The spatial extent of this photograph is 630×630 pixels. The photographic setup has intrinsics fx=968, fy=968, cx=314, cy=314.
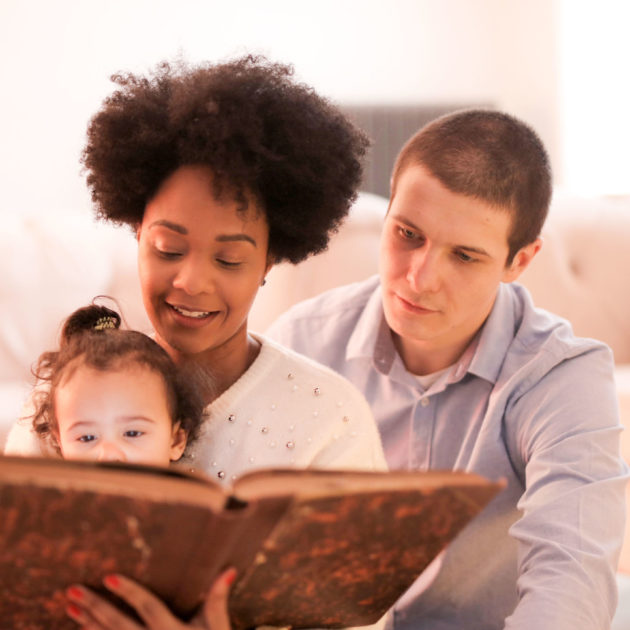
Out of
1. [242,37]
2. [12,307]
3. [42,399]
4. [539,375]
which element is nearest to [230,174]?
[42,399]

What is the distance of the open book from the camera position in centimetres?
80

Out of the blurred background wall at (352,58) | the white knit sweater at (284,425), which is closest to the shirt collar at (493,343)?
the white knit sweater at (284,425)

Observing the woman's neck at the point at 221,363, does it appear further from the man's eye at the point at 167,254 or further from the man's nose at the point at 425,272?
the man's nose at the point at 425,272

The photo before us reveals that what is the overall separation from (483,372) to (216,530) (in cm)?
98

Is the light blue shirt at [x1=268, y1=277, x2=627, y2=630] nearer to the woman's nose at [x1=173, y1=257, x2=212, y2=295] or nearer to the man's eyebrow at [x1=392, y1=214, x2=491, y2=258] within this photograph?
the man's eyebrow at [x1=392, y1=214, x2=491, y2=258]

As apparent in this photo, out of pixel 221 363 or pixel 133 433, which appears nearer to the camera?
pixel 133 433

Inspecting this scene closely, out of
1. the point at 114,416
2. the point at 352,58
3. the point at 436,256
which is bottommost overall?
the point at 114,416

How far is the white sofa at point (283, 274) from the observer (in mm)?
2812

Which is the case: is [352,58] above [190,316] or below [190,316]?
above

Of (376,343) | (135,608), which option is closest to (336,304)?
(376,343)

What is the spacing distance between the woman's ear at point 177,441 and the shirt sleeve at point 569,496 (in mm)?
522

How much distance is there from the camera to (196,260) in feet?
4.17

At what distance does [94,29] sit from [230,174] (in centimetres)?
393

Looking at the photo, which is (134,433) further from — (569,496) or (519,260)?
(519,260)
